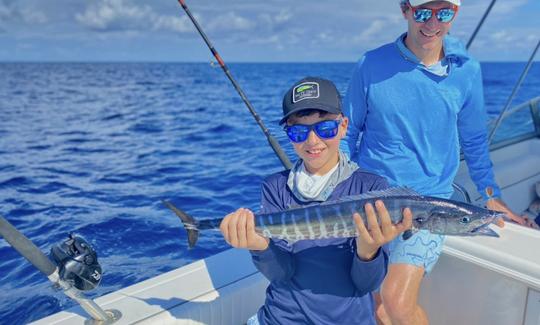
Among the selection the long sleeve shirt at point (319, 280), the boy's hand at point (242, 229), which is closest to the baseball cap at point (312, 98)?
the long sleeve shirt at point (319, 280)

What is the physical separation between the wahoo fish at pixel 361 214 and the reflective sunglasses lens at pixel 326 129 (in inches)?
12.0

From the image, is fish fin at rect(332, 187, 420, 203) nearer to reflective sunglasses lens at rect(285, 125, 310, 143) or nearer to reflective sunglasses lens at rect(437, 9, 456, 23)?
reflective sunglasses lens at rect(285, 125, 310, 143)

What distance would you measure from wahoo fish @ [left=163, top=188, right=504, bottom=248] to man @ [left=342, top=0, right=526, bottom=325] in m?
0.40

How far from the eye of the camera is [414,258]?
2.35 metres

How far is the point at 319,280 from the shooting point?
6.58 ft

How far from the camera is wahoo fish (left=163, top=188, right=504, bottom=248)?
183cm

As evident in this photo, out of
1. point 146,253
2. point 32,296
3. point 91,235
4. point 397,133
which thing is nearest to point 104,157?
point 91,235

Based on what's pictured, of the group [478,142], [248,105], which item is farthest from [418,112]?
[248,105]

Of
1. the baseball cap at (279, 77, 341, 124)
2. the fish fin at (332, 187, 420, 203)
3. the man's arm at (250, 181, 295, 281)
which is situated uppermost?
the baseball cap at (279, 77, 341, 124)

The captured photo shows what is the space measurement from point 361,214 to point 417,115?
93 cm

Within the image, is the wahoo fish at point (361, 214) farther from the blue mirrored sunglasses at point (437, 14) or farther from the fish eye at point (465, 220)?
the blue mirrored sunglasses at point (437, 14)

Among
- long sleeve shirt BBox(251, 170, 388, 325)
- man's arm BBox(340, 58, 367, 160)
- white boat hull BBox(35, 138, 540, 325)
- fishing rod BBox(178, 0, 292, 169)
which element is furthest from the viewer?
fishing rod BBox(178, 0, 292, 169)

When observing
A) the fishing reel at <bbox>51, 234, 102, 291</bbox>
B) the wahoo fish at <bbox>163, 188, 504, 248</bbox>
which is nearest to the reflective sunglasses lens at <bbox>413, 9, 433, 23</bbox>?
the wahoo fish at <bbox>163, 188, 504, 248</bbox>

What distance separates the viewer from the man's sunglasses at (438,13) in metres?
2.32
